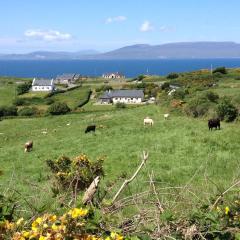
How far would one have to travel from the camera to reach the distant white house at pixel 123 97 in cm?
9145

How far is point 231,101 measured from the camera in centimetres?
4066

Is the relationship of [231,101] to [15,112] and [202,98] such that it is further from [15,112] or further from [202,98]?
[15,112]

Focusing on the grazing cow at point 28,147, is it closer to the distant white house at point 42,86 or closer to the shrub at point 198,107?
the shrub at point 198,107

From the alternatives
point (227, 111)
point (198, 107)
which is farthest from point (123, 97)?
point (227, 111)

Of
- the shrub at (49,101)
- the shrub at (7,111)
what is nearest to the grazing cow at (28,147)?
the shrub at (7,111)

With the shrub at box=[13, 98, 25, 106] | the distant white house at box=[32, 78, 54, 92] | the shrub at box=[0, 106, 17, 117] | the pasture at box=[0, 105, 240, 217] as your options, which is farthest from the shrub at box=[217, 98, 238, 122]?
the distant white house at box=[32, 78, 54, 92]

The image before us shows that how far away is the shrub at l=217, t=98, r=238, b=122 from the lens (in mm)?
37688

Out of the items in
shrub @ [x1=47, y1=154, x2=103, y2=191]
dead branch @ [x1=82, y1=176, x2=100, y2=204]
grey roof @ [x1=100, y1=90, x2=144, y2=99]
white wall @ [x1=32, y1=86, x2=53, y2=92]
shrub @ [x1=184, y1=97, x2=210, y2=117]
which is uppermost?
dead branch @ [x1=82, y1=176, x2=100, y2=204]

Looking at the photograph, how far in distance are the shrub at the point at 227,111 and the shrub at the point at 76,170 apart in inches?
845

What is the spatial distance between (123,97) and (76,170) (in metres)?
84.5

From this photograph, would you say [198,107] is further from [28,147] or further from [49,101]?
[49,101]

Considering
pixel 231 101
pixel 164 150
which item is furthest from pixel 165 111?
pixel 164 150

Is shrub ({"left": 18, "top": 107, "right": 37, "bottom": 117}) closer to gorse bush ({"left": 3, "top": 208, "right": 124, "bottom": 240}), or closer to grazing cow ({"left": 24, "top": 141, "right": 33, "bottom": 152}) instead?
grazing cow ({"left": 24, "top": 141, "right": 33, "bottom": 152})

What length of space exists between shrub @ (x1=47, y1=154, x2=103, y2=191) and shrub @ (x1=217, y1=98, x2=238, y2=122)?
21.5 metres
